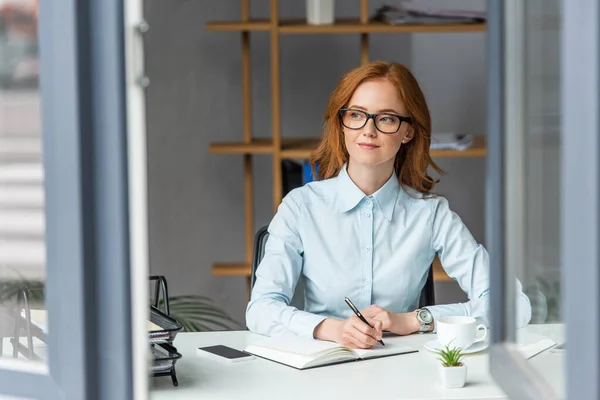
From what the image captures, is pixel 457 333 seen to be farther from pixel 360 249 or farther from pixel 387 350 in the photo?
pixel 360 249

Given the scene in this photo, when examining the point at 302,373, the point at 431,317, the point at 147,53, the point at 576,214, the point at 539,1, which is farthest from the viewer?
the point at 147,53

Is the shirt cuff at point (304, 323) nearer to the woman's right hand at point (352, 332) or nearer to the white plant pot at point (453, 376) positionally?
the woman's right hand at point (352, 332)

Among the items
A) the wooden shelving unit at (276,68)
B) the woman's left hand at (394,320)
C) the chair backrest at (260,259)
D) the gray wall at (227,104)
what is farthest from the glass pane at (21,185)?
the gray wall at (227,104)

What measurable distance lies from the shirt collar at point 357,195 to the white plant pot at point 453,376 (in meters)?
0.82

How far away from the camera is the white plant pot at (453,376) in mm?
1880

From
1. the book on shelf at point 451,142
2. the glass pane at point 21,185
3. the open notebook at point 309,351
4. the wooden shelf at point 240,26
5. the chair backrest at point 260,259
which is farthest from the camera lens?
the book on shelf at point 451,142

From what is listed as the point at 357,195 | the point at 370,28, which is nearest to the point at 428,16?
the point at 370,28

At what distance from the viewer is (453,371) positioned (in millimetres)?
1881

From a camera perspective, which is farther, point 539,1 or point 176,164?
point 176,164

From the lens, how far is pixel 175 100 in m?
4.23

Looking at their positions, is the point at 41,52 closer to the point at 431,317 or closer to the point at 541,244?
the point at 541,244

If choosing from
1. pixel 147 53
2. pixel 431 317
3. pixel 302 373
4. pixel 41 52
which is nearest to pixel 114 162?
pixel 41 52

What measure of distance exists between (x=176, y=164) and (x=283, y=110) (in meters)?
0.57

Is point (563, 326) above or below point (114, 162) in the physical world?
below
